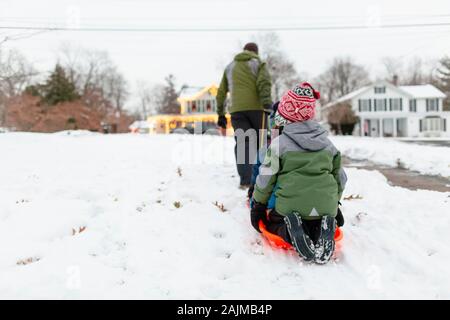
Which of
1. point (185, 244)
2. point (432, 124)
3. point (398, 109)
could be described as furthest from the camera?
point (398, 109)

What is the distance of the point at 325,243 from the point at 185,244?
114 centimetres

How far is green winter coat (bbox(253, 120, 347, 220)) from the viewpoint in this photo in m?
2.92

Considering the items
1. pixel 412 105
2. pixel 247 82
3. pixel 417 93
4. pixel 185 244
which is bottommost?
pixel 185 244

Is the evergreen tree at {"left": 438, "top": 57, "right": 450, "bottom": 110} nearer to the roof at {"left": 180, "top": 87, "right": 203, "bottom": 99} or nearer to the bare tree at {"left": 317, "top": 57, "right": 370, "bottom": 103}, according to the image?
the bare tree at {"left": 317, "top": 57, "right": 370, "bottom": 103}

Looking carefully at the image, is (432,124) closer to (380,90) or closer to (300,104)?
(380,90)

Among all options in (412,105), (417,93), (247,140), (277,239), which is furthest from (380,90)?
(277,239)

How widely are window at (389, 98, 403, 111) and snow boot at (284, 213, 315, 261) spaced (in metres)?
48.3

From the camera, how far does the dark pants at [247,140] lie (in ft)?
15.8

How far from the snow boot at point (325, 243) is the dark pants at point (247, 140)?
2.00 meters

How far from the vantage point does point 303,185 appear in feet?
9.62

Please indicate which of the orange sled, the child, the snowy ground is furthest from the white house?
the orange sled

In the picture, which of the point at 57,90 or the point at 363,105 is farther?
the point at 363,105

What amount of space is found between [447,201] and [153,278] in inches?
138
